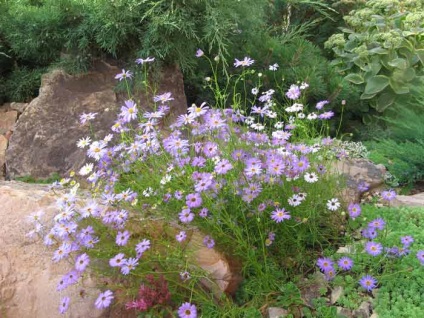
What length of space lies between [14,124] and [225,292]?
2.47 metres

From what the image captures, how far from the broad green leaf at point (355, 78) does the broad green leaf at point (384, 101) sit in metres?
0.24

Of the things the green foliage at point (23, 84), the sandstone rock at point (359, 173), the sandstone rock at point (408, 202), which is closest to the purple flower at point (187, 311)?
the sandstone rock at point (359, 173)

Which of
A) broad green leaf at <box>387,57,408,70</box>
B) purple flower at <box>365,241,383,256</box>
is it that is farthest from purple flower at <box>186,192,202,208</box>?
broad green leaf at <box>387,57,408,70</box>

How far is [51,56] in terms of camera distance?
398 cm

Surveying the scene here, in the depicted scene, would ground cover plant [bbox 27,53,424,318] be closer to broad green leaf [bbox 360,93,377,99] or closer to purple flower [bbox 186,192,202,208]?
purple flower [bbox 186,192,202,208]

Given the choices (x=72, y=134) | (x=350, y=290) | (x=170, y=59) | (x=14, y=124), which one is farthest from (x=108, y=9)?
(x=350, y=290)

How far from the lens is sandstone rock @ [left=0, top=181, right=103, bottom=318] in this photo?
6.82ft

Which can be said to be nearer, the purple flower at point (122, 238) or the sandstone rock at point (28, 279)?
the purple flower at point (122, 238)

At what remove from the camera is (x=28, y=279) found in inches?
85.1

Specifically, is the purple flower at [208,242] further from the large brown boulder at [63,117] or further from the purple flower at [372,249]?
the large brown boulder at [63,117]

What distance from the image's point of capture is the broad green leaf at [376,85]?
14.8 feet

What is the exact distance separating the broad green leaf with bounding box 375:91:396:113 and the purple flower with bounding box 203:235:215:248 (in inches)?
118

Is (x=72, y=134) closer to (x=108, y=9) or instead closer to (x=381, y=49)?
(x=108, y=9)

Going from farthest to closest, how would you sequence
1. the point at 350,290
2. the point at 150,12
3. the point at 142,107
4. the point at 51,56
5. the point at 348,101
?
the point at 348,101 → the point at 51,56 → the point at 142,107 → the point at 150,12 → the point at 350,290
